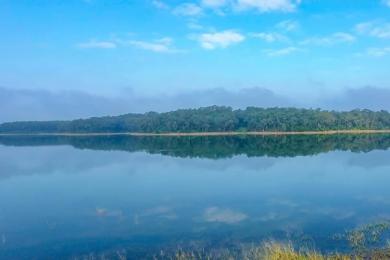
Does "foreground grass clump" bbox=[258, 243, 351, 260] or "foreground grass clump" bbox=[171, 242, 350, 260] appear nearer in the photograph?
"foreground grass clump" bbox=[258, 243, 351, 260]

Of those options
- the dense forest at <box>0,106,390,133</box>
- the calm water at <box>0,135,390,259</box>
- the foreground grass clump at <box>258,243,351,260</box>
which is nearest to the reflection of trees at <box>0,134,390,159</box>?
the calm water at <box>0,135,390,259</box>

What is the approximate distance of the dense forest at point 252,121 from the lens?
104 meters

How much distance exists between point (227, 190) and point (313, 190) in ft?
16.0

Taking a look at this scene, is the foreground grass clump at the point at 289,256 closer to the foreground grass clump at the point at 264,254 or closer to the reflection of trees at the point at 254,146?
the foreground grass clump at the point at 264,254

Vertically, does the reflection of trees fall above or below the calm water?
above

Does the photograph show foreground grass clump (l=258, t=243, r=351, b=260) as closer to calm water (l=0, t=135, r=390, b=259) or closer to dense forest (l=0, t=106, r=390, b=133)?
calm water (l=0, t=135, r=390, b=259)

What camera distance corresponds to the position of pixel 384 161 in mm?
36875

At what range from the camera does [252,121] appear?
10775 cm

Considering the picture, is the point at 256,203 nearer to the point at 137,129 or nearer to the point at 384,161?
the point at 384,161

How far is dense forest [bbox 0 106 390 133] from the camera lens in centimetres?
10381

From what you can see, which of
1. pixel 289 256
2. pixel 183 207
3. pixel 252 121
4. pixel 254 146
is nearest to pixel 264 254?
pixel 289 256

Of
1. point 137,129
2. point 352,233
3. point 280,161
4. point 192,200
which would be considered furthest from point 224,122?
point 352,233

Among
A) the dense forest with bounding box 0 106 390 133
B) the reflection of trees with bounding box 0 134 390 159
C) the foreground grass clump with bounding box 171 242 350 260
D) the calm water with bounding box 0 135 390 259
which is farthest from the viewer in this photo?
the dense forest with bounding box 0 106 390 133

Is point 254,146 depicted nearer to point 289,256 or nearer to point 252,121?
point 252,121
